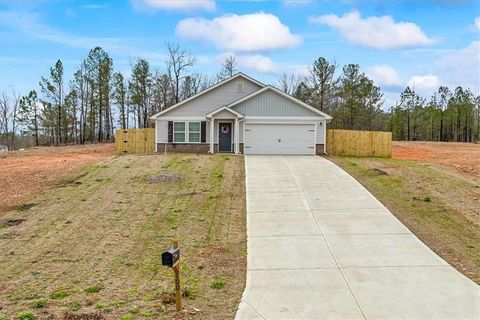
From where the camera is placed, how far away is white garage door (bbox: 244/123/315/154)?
25609 mm

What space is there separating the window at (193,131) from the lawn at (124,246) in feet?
26.2

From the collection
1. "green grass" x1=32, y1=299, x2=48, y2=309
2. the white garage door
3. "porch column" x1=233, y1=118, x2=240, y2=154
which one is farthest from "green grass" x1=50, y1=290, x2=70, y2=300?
the white garage door

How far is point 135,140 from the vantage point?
28.6 meters

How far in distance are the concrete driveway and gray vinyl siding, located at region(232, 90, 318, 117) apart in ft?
35.9

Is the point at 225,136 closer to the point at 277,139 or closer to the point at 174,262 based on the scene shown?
the point at 277,139

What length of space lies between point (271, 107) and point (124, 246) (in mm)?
16965

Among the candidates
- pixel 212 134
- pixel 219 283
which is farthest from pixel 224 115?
pixel 219 283

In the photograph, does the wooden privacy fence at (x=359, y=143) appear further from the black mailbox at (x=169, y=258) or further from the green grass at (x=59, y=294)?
the black mailbox at (x=169, y=258)

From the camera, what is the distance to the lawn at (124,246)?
6691 millimetres

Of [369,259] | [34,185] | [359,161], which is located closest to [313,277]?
[369,259]

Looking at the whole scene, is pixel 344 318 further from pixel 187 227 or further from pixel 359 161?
pixel 359 161

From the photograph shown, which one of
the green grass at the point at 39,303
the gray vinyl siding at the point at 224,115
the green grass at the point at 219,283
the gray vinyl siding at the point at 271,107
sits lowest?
the green grass at the point at 219,283

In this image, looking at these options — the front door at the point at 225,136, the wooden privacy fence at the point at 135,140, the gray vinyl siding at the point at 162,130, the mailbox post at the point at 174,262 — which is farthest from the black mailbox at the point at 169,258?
the wooden privacy fence at the point at 135,140

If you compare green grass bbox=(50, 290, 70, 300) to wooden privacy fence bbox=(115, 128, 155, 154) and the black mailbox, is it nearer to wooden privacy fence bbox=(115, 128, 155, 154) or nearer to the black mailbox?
A: the black mailbox
